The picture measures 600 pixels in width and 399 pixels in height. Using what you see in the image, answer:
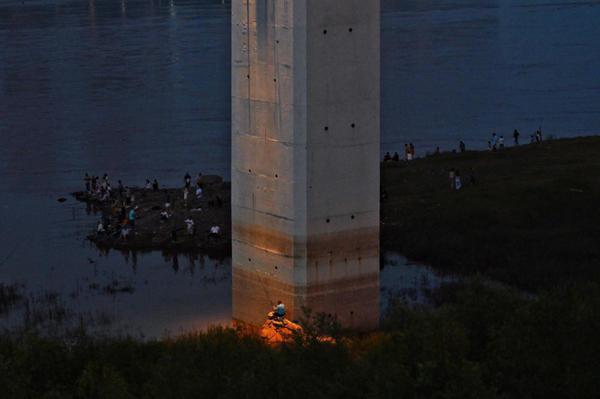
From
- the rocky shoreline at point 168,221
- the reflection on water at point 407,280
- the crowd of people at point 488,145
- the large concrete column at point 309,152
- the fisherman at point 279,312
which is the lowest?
the reflection on water at point 407,280

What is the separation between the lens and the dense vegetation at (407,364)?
27.7 metres

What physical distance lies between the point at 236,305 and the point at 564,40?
105620mm

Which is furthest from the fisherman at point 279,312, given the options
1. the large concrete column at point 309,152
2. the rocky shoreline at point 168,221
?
the rocky shoreline at point 168,221

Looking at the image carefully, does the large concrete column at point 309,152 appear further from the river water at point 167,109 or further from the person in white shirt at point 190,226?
the person in white shirt at point 190,226

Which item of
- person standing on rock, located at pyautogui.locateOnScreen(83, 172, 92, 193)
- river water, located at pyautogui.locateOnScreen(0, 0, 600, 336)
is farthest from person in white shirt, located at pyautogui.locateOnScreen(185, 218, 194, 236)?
person standing on rock, located at pyautogui.locateOnScreen(83, 172, 92, 193)

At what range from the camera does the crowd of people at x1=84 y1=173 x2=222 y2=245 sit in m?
58.6

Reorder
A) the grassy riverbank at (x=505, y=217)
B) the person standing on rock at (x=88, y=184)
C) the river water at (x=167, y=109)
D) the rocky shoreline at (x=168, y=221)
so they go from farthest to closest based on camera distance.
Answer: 1. the person standing on rock at (x=88, y=184)
2. the rocky shoreline at (x=168, y=221)
3. the river water at (x=167, y=109)
4. the grassy riverbank at (x=505, y=217)

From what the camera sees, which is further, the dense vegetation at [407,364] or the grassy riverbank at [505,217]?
the grassy riverbank at [505,217]

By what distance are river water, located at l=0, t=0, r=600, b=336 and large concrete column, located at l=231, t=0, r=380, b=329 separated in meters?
5.90

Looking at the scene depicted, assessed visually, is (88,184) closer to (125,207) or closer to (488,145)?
(125,207)

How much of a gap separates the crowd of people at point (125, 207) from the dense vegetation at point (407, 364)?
25.4 meters

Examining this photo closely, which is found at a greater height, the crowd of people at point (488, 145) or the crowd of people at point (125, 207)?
the crowd of people at point (488, 145)

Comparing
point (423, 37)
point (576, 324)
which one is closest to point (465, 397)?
point (576, 324)

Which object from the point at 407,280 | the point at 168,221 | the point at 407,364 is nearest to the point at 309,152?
the point at 407,364
